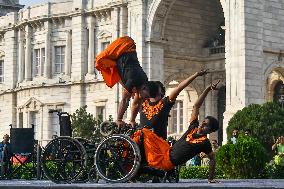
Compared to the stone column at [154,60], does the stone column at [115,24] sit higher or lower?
higher

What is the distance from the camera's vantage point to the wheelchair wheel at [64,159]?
1223 centimetres

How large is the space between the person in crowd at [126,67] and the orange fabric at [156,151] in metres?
1.09

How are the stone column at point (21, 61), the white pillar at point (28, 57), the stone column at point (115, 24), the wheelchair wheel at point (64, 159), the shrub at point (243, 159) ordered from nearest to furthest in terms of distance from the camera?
the wheelchair wheel at point (64, 159) < the shrub at point (243, 159) < the stone column at point (115, 24) < the white pillar at point (28, 57) < the stone column at point (21, 61)

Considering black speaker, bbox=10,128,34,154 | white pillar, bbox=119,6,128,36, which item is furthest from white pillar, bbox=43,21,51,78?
black speaker, bbox=10,128,34,154

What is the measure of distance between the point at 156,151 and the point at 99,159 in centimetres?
97

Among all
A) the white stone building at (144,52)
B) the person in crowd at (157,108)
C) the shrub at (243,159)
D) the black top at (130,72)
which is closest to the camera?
the person in crowd at (157,108)

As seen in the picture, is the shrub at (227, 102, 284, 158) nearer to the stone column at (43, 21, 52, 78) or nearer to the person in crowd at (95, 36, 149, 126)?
the person in crowd at (95, 36, 149, 126)

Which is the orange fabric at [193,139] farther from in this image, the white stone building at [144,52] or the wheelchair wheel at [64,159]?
the white stone building at [144,52]

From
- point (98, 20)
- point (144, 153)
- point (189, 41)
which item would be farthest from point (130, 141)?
point (98, 20)

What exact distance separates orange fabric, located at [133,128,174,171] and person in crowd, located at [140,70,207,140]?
0.60m

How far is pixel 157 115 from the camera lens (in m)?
12.1

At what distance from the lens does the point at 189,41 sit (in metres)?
46.9

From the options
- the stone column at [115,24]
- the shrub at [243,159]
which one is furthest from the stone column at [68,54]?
the shrub at [243,159]

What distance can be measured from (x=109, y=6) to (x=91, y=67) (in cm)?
436
